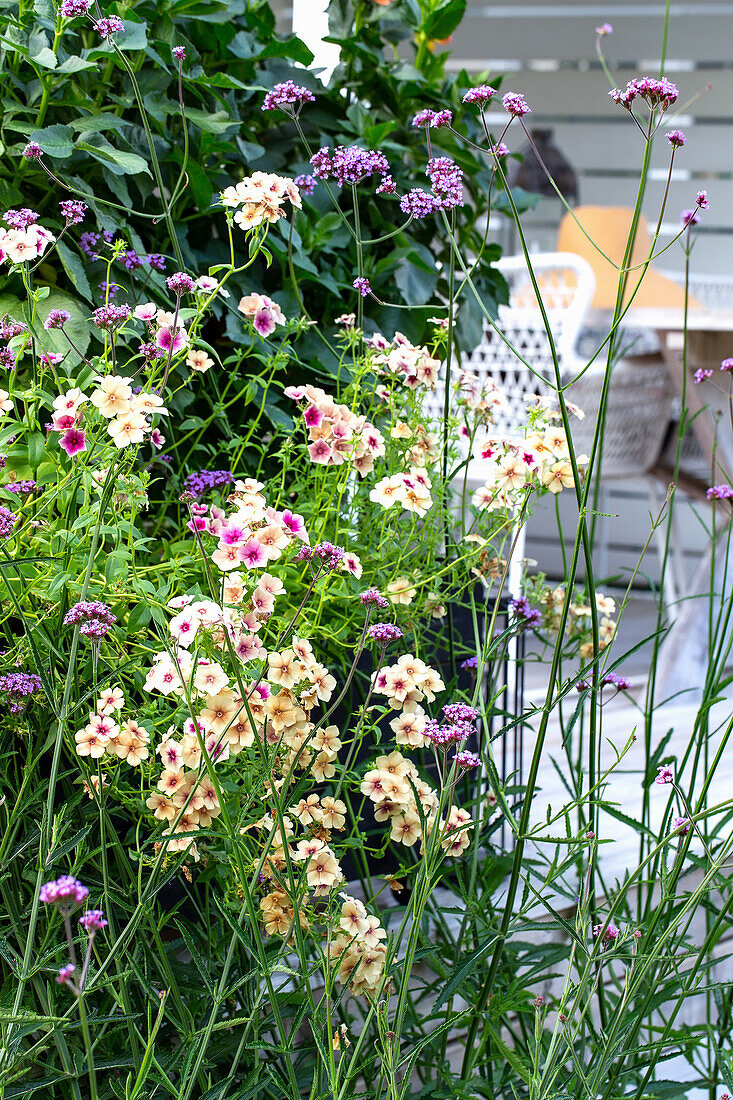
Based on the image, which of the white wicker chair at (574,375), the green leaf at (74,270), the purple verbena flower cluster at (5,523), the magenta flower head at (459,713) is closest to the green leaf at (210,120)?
the green leaf at (74,270)

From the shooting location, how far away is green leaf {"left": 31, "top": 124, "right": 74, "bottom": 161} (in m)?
0.88

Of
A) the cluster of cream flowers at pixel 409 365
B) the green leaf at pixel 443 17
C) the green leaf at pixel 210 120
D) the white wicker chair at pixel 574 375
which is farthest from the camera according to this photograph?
the white wicker chair at pixel 574 375

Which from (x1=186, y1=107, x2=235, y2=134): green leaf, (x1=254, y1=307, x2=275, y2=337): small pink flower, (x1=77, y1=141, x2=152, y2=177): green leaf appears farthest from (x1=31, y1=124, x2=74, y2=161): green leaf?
(x1=254, y1=307, x2=275, y2=337): small pink flower

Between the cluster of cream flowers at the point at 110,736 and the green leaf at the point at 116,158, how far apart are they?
0.50m

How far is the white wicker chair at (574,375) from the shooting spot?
80.0 inches

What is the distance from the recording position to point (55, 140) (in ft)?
2.95

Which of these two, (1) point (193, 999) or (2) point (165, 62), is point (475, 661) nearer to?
(1) point (193, 999)

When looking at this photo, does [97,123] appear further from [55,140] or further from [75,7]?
[75,7]

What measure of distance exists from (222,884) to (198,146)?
2.52 feet

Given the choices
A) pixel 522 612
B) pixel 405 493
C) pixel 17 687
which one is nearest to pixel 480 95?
pixel 405 493

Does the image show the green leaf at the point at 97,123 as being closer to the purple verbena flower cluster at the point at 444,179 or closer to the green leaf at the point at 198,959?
the purple verbena flower cluster at the point at 444,179

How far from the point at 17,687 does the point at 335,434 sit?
0.97 ft

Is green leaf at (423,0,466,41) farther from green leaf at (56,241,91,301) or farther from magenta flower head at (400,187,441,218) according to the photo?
green leaf at (56,241,91,301)

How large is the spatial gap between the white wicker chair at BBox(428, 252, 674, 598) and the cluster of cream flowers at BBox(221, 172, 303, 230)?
111 cm
